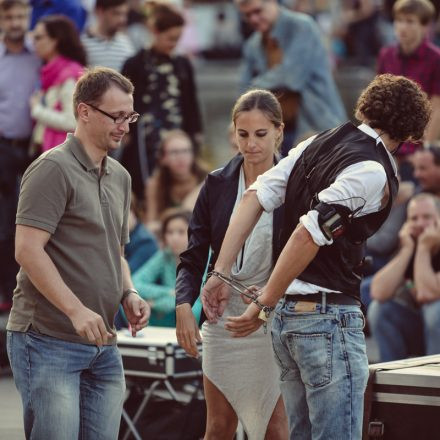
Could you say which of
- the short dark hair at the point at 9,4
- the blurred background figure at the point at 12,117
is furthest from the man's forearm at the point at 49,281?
the short dark hair at the point at 9,4

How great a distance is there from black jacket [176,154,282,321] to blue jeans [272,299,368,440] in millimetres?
651

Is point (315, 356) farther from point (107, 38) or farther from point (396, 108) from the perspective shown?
point (107, 38)

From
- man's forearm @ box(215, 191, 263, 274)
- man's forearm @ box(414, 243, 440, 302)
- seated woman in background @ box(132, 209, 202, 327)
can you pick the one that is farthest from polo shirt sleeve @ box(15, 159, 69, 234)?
man's forearm @ box(414, 243, 440, 302)

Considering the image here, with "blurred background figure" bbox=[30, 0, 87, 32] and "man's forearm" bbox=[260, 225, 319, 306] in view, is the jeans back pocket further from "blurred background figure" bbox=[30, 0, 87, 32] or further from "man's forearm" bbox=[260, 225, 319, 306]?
"blurred background figure" bbox=[30, 0, 87, 32]

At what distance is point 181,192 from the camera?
29.1 ft

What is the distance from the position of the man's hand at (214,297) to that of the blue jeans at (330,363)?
277mm

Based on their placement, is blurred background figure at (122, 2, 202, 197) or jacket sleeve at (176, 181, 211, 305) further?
blurred background figure at (122, 2, 202, 197)

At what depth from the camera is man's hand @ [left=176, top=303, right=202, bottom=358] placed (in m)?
4.49

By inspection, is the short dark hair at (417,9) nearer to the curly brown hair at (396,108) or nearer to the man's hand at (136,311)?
the curly brown hair at (396,108)

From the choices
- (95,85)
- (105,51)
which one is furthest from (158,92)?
(95,85)

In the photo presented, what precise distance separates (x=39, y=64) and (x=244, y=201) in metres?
4.72

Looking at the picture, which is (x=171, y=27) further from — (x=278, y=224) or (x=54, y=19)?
(x=278, y=224)

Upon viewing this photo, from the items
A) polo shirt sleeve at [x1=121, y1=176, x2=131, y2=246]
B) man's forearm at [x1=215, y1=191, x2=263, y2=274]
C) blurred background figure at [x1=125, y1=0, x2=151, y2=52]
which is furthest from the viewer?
blurred background figure at [x1=125, y1=0, x2=151, y2=52]

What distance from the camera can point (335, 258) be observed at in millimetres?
3988
